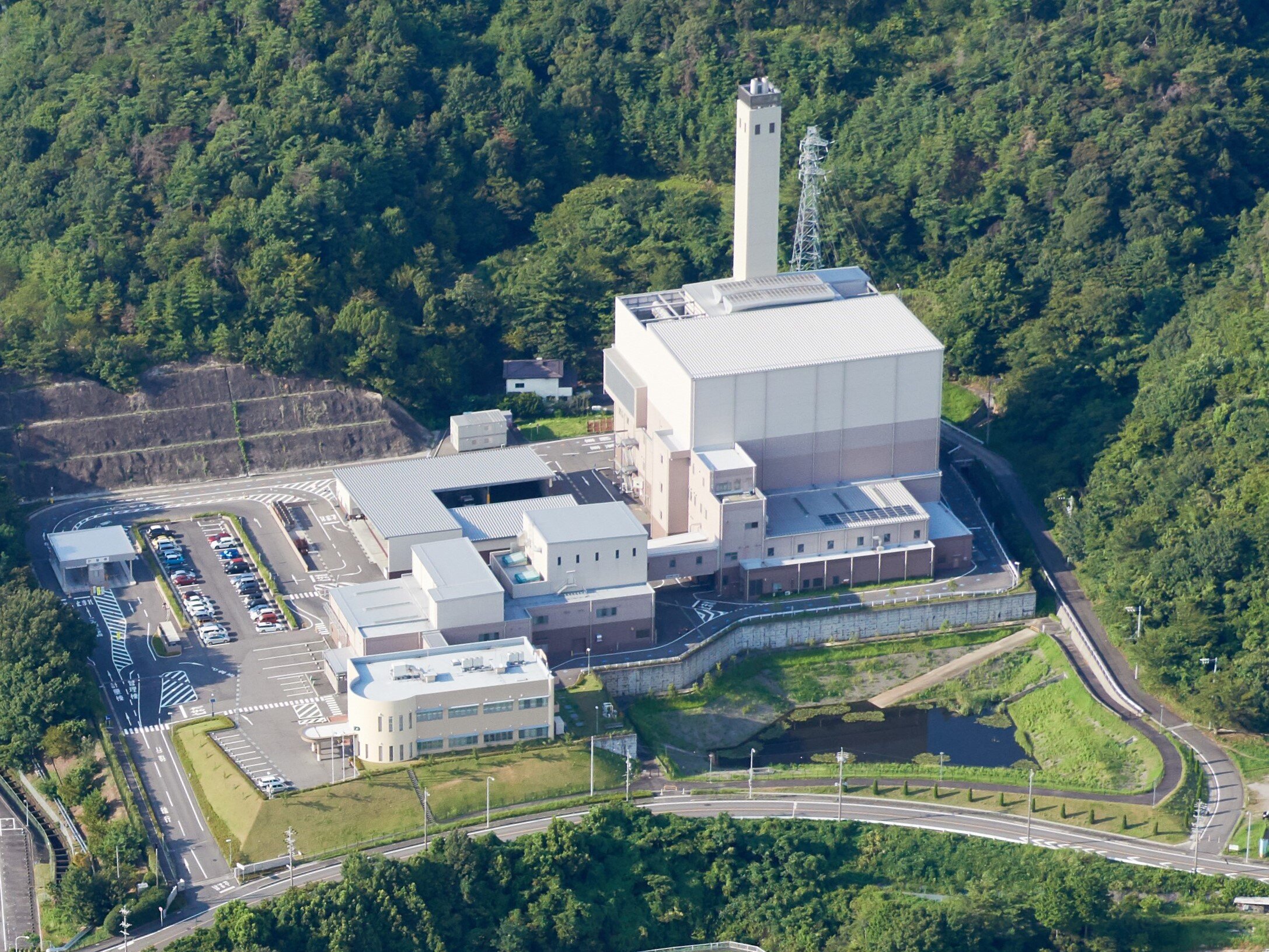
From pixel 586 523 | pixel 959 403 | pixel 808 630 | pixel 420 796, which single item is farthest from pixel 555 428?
pixel 420 796

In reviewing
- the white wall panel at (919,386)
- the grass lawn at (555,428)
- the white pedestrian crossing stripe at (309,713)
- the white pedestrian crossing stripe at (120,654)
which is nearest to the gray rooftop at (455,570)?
the white pedestrian crossing stripe at (309,713)

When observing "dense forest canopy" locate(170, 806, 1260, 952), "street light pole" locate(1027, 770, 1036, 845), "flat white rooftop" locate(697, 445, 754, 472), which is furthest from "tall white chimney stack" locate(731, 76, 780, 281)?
"dense forest canopy" locate(170, 806, 1260, 952)

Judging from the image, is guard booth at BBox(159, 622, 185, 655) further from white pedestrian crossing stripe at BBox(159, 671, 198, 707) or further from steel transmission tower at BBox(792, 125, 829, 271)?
steel transmission tower at BBox(792, 125, 829, 271)

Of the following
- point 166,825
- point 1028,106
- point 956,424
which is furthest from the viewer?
point 1028,106

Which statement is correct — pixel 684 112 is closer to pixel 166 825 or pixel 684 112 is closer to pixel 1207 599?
pixel 1207 599

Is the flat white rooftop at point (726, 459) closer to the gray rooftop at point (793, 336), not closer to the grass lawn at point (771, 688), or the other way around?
the gray rooftop at point (793, 336)

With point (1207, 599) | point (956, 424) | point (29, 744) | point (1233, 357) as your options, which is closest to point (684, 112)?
point (956, 424)

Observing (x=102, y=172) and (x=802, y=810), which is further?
(x=102, y=172)
